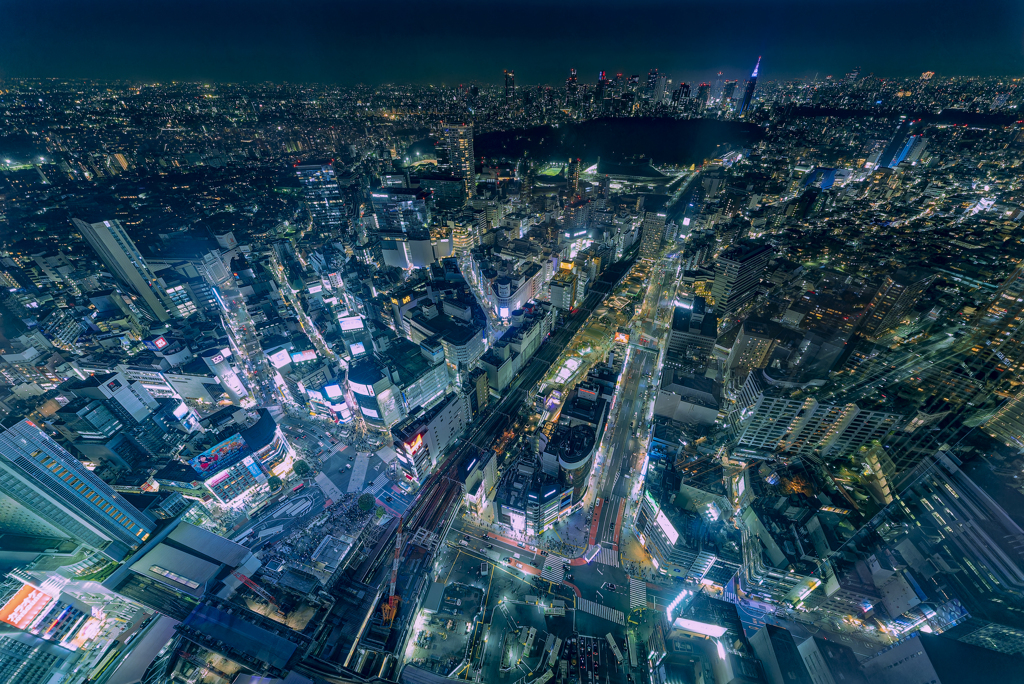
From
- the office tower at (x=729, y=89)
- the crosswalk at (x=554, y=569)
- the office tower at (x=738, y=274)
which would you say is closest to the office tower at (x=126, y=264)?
the crosswalk at (x=554, y=569)

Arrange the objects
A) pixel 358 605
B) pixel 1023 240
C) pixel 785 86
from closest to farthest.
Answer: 1. pixel 358 605
2. pixel 1023 240
3. pixel 785 86

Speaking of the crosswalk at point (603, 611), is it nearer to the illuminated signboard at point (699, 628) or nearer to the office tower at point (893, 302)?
the illuminated signboard at point (699, 628)

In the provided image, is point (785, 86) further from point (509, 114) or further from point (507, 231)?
point (507, 231)

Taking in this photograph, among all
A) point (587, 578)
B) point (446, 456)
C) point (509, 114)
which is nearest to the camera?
point (587, 578)

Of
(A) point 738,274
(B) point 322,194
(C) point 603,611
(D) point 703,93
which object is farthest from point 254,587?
(D) point 703,93

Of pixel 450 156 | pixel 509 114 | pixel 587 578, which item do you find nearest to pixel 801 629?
pixel 587 578

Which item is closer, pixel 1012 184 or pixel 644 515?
pixel 644 515
